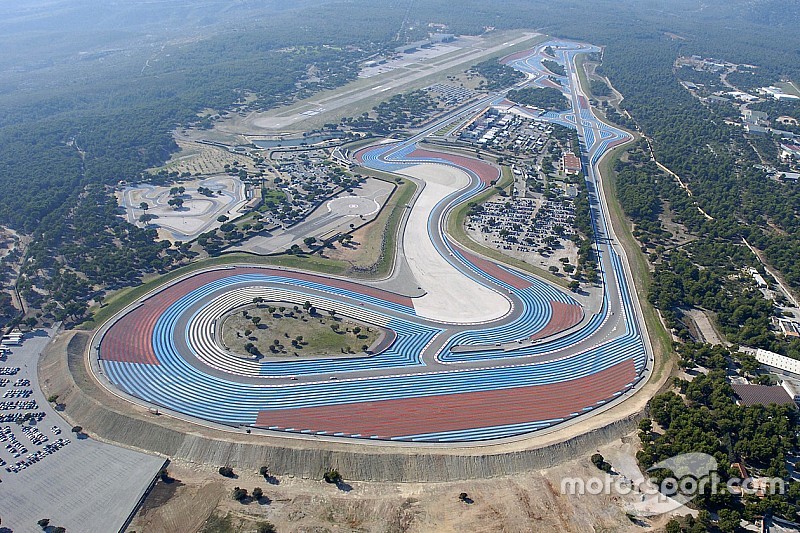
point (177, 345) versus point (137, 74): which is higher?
point (137, 74)

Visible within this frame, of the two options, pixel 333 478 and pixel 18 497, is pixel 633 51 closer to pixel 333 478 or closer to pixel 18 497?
pixel 333 478

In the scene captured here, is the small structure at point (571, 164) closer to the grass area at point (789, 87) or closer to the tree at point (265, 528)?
the tree at point (265, 528)

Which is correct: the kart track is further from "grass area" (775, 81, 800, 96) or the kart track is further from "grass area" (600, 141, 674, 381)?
"grass area" (775, 81, 800, 96)

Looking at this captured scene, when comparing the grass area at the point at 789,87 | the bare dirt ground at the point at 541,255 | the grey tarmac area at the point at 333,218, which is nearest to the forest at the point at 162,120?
the grass area at the point at 789,87

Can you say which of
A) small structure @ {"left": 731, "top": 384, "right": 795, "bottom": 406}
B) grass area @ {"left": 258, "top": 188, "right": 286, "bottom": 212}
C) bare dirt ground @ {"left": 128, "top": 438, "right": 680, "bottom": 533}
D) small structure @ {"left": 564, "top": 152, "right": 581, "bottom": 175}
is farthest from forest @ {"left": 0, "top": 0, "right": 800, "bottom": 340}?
bare dirt ground @ {"left": 128, "top": 438, "right": 680, "bottom": 533}

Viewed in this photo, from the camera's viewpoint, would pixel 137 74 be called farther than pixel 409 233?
Yes

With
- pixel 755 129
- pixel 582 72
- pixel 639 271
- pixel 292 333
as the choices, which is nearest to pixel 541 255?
pixel 639 271

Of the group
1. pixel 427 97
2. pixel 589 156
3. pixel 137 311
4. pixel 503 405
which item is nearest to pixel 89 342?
pixel 137 311
